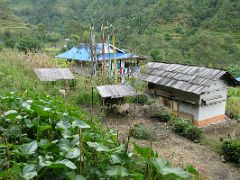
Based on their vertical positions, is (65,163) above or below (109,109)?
above

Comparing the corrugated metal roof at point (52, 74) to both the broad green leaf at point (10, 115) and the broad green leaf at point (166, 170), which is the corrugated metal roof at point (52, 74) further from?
the broad green leaf at point (166, 170)

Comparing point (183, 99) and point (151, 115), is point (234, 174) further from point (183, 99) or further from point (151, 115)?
point (183, 99)

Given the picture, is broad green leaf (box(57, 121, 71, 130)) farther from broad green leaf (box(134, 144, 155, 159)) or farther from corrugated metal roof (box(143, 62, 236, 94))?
corrugated metal roof (box(143, 62, 236, 94))

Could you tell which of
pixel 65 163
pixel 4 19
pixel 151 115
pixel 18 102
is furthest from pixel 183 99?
pixel 4 19

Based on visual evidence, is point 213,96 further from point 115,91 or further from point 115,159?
point 115,159

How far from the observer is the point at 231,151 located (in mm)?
7359

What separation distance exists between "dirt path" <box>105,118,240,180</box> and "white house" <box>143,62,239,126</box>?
6.73 feet

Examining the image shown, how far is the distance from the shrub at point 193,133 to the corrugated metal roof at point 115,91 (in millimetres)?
2002

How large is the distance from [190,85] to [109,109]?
329 cm

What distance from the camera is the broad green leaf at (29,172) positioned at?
5.82ft

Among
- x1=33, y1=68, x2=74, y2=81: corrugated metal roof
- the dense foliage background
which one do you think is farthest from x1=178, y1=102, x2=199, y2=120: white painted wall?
the dense foliage background

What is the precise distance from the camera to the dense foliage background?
30562mm

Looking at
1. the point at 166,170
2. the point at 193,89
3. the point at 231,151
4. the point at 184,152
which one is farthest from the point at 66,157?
the point at 193,89

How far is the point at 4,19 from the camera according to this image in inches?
1442
